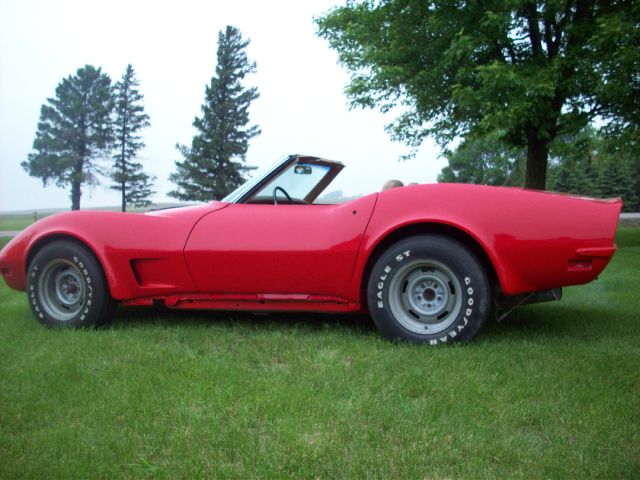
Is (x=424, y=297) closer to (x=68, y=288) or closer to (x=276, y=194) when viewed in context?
(x=276, y=194)

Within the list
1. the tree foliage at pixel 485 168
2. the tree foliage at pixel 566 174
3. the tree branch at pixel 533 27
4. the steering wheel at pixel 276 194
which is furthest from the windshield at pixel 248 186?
the tree foliage at pixel 485 168

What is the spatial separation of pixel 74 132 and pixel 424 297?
4458cm

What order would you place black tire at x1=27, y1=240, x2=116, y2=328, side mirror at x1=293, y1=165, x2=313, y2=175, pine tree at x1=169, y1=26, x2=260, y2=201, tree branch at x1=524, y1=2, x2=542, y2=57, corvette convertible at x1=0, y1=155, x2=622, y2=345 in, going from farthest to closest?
pine tree at x1=169, y1=26, x2=260, y2=201, tree branch at x1=524, y1=2, x2=542, y2=57, side mirror at x1=293, y1=165, x2=313, y2=175, black tire at x1=27, y1=240, x2=116, y2=328, corvette convertible at x1=0, y1=155, x2=622, y2=345

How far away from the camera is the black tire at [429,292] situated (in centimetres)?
341

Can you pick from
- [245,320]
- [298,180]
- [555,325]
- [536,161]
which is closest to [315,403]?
[245,320]

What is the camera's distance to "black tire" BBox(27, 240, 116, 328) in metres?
4.01

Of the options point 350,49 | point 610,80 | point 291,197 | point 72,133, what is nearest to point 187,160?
point 72,133

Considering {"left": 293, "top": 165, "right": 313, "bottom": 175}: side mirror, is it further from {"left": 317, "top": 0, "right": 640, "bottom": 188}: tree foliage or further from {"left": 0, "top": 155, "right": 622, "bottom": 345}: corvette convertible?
{"left": 317, "top": 0, "right": 640, "bottom": 188}: tree foliage

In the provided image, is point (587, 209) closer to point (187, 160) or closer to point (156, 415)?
point (156, 415)

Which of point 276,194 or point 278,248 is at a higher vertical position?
point 276,194

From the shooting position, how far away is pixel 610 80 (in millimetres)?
10969

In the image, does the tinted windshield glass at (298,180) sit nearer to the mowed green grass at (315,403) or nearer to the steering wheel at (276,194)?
the steering wheel at (276,194)

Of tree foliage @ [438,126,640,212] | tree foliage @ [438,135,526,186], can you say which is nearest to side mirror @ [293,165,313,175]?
tree foliage @ [438,126,640,212]

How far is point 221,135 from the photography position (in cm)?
4119
